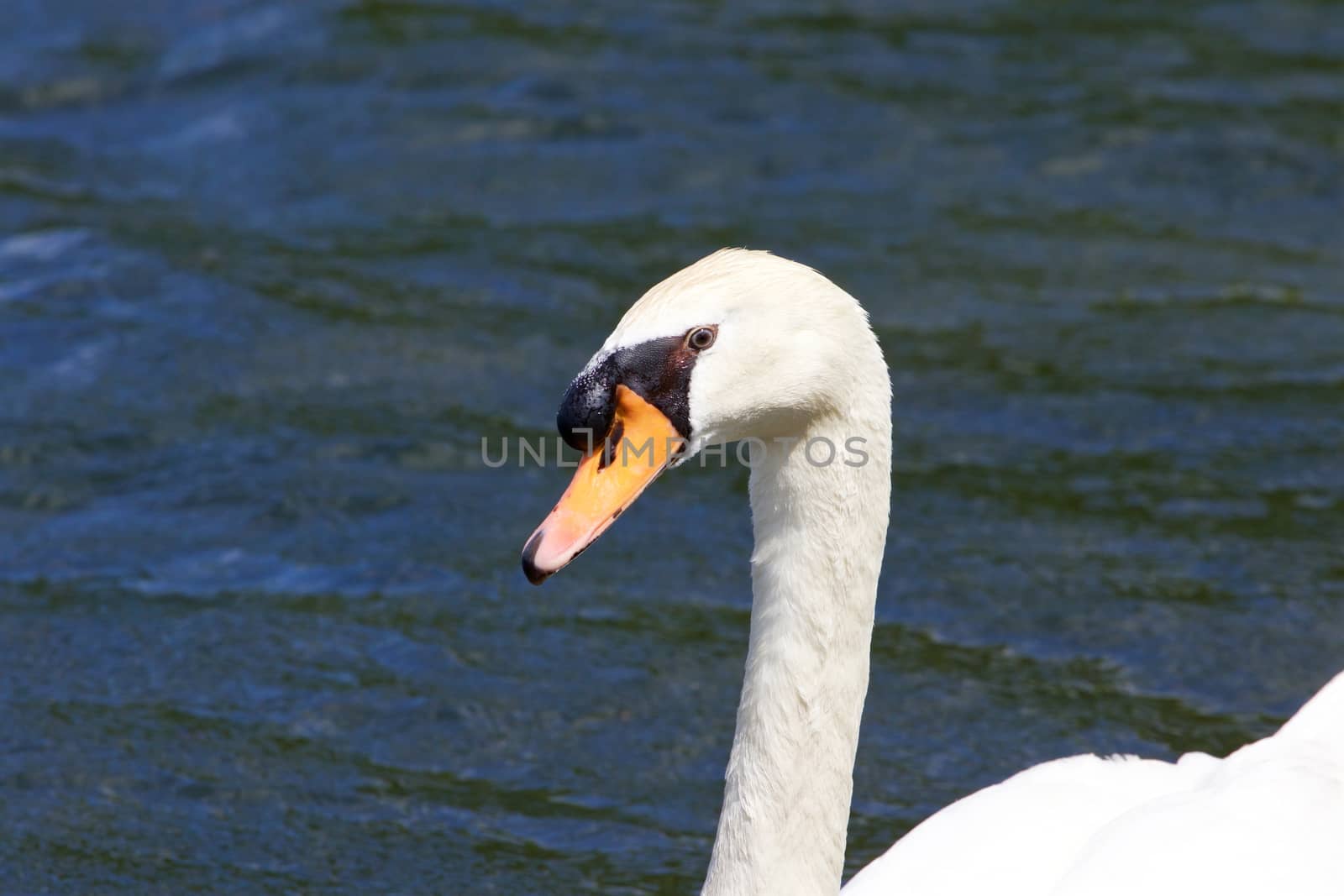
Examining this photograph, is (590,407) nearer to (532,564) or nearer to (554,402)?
(532,564)

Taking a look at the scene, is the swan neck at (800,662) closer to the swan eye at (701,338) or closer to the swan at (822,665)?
the swan at (822,665)

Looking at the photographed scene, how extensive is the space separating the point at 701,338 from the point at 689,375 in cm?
7

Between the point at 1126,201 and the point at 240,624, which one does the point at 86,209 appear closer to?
the point at 240,624

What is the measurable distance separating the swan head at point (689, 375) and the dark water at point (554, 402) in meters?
1.95

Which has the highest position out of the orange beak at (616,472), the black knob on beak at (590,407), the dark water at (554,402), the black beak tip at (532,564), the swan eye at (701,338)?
the swan eye at (701,338)

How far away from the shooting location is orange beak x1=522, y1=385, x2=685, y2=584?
10.6ft

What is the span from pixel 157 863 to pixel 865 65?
6.58 metres

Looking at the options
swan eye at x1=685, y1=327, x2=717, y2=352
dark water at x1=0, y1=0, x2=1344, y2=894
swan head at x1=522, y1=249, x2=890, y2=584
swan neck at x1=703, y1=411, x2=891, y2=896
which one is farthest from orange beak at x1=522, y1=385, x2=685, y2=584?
dark water at x1=0, y1=0, x2=1344, y2=894

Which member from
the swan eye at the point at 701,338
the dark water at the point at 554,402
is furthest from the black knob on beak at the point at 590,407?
the dark water at the point at 554,402

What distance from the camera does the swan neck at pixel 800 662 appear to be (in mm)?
3506

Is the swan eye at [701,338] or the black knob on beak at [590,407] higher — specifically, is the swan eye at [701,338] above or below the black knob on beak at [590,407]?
above

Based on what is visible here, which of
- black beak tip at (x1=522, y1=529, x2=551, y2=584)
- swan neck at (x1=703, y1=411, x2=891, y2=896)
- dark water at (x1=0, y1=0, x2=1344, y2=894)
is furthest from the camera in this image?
dark water at (x1=0, y1=0, x2=1344, y2=894)

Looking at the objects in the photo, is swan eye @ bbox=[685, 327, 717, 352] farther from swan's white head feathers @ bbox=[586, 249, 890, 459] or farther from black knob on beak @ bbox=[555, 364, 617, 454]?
black knob on beak @ bbox=[555, 364, 617, 454]

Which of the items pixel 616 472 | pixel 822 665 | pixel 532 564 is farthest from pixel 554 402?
pixel 532 564
